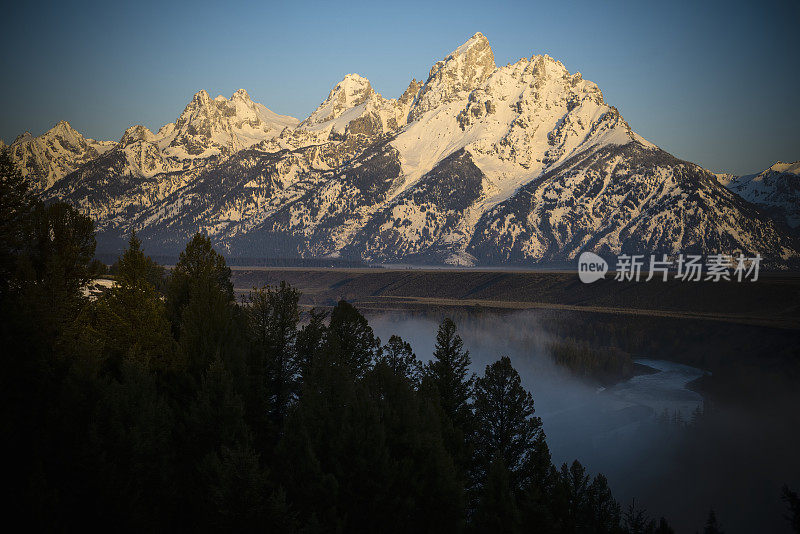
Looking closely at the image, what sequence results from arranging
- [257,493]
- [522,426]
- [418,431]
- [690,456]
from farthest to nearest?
[690,456] < [522,426] < [418,431] < [257,493]

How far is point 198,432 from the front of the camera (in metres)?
28.2

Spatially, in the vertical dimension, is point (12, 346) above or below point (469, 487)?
above

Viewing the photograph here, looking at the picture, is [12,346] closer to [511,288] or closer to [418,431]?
[418,431]

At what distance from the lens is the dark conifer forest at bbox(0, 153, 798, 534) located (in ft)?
78.6

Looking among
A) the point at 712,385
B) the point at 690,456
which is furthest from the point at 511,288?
the point at 690,456

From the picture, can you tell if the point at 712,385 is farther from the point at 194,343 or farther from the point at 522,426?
the point at 194,343

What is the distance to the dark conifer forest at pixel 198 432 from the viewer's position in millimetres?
23969

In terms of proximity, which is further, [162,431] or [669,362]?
[669,362]

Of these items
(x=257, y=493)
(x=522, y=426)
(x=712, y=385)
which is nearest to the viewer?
(x=257, y=493)

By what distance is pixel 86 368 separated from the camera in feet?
88.3

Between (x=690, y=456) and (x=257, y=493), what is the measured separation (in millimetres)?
50272

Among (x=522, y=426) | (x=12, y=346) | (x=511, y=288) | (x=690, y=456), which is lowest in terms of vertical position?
(x=690, y=456)

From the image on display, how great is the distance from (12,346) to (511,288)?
168 m

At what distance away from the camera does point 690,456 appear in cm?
6169
